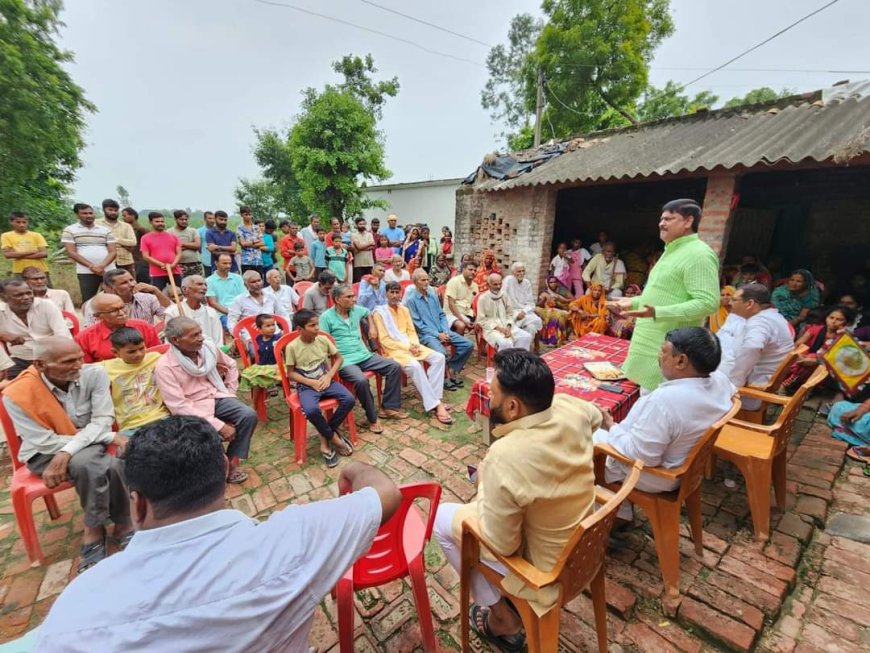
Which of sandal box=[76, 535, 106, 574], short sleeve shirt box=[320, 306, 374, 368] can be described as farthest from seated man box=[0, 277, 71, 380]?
short sleeve shirt box=[320, 306, 374, 368]

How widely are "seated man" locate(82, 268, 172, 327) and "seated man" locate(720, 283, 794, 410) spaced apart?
548 centimetres

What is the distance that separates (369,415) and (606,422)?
91.5 inches

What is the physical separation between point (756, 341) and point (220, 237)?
755cm

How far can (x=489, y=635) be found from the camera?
6.12 feet

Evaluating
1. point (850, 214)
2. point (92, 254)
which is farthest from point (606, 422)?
point (850, 214)

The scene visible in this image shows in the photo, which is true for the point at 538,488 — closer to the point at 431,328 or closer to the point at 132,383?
the point at 132,383

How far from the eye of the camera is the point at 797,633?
1.85m

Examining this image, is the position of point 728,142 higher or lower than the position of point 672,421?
higher

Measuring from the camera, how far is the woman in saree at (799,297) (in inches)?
193

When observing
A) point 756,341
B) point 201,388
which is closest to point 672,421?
point 756,341

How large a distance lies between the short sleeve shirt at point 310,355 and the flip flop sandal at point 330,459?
27.9 inches

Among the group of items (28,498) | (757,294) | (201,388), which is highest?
(757,294)

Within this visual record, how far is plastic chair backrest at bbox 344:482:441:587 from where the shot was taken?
165cm

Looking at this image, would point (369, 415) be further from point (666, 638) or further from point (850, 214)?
point (850, 214)
